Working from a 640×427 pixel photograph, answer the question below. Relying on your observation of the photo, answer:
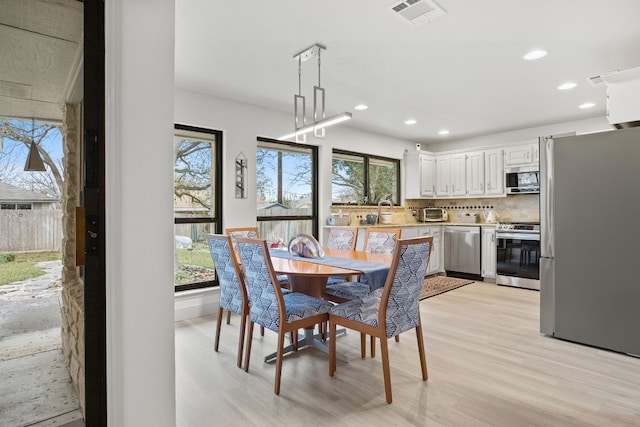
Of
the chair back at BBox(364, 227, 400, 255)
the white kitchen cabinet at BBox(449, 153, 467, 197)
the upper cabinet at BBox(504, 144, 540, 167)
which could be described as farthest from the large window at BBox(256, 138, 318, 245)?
the upper cabinet at BBox(504, 144, 540, 167)

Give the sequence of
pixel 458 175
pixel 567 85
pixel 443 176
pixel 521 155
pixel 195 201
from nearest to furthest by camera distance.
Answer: pixel 567 85, pixel 195 201, pixel 521 155, pixel 458 175, pixel 443 176

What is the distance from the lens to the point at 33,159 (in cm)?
117

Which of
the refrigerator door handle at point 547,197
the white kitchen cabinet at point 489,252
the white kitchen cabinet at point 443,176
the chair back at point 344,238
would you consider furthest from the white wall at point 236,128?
the white kitchen cabinet at point 489,252

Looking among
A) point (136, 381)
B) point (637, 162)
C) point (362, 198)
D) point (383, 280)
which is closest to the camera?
point (136, 381)

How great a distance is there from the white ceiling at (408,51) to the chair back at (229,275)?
154cm

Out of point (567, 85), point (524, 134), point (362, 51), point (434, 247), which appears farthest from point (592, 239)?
point (524, 134)

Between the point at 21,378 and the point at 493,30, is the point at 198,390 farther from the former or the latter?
the point at 493,30

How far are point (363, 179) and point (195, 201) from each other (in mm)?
2943

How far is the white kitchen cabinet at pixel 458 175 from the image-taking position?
6289 mm

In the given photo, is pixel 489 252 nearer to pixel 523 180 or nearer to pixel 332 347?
pixel 523 180

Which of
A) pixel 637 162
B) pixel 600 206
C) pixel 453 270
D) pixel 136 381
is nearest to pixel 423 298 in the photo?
pixel 453 270

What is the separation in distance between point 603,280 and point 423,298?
2.05m

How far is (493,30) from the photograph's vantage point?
2611 mm

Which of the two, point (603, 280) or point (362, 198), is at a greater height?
point (362, 198)
